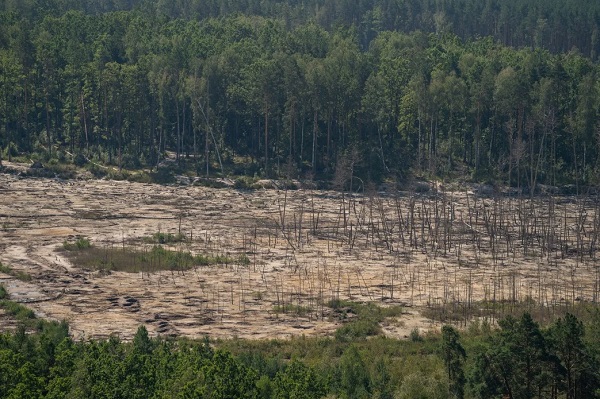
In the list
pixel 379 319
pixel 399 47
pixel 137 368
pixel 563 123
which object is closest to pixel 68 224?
pixel 379 319

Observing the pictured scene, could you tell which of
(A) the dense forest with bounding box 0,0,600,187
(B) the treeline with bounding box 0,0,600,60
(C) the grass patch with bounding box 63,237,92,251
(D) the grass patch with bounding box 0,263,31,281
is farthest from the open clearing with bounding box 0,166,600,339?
(B) the treeline with bounding box 0,0,600,60

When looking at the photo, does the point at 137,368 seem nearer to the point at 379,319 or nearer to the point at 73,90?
the point at 379,319

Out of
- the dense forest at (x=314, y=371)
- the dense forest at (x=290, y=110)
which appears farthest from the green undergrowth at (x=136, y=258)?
the dense forest at (x=290, y=110)

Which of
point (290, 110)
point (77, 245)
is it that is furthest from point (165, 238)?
point (290, 110)

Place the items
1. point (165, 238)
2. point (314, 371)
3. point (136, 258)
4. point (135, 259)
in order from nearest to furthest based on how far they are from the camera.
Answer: point (314, 371)
point (135, 259)
point (136, 258)
point (165, 238)

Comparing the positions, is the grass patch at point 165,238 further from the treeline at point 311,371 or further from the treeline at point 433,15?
the treeline at point 433,15

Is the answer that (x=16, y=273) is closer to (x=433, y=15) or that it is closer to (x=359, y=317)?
(x=359, y=317)

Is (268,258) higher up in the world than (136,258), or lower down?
lower down

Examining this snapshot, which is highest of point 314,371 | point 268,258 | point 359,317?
point 314,371
